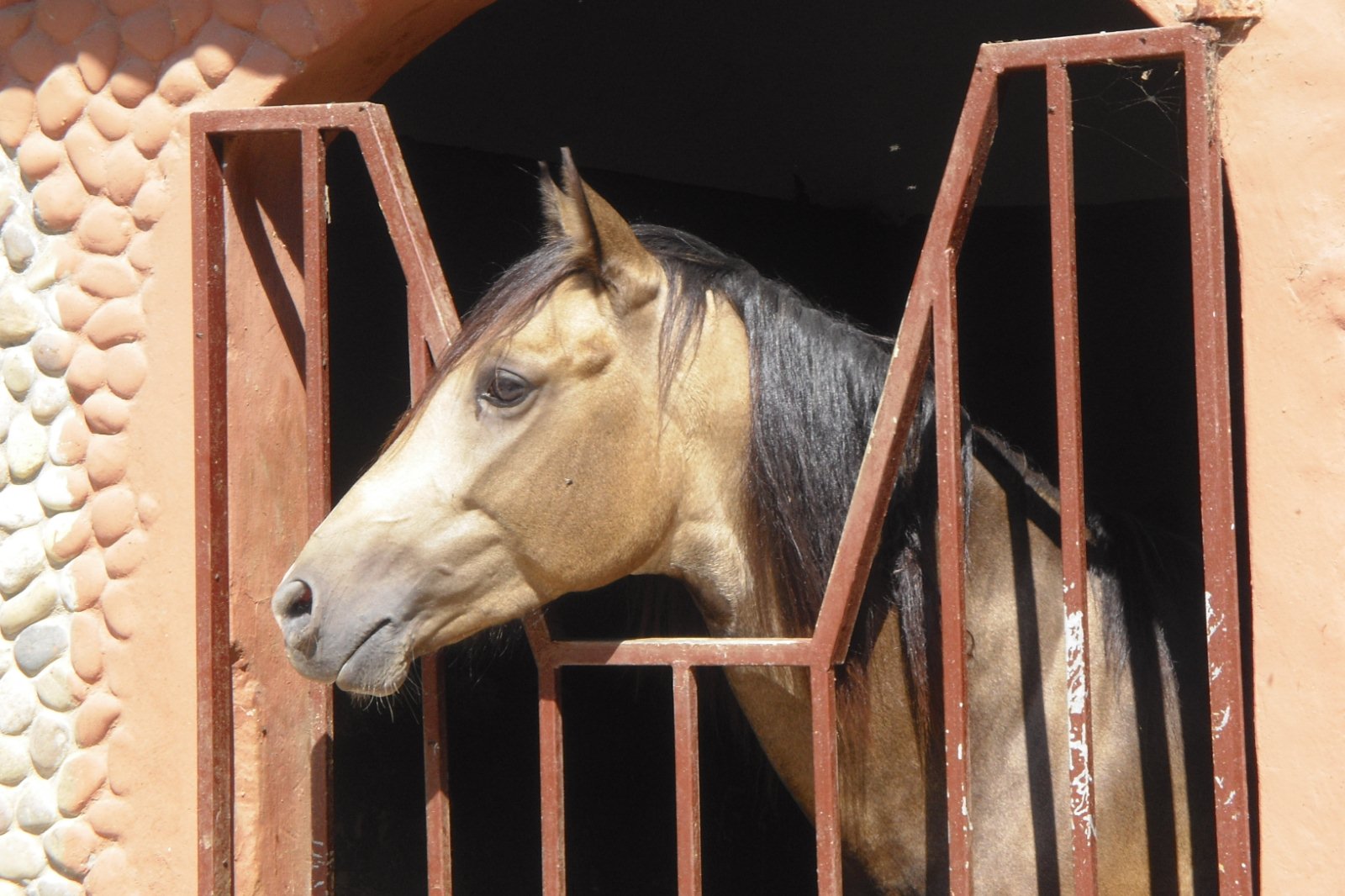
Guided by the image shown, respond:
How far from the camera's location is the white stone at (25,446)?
2346mm

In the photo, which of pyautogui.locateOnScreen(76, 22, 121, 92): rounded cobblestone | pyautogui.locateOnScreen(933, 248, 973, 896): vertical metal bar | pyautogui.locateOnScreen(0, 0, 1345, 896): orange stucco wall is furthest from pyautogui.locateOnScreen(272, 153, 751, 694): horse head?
pyautogui.locateOnScreen(76, 22, 121, 92): rounded cobblestone

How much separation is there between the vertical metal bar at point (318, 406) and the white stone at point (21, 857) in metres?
0.54

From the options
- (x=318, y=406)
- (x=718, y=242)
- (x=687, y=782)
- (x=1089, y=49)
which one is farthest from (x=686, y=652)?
(x=718, y=242)

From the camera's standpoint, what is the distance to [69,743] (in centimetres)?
231

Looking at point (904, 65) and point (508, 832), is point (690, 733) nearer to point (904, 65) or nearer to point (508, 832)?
point (508, 832)

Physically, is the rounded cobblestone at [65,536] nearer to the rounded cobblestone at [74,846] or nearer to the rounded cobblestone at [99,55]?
the rounded cobblestone at [74,846]

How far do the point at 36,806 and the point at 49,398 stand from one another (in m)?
0.74

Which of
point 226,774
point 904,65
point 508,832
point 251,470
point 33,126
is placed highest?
Answer: point 904,65

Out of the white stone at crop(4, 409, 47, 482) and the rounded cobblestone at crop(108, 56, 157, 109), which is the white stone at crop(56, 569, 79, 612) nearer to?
the white stone at crop(4, 409, 47, 482)

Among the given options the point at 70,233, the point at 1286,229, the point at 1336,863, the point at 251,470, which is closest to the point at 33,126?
the point at 70,233

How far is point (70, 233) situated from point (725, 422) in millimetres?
1260

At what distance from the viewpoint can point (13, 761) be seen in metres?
2.36

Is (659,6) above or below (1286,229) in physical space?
above

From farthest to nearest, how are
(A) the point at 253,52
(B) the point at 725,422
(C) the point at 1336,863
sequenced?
(A) the point at 253,52 < (B) the point at 725,422 < (C) the point at 1336,863
